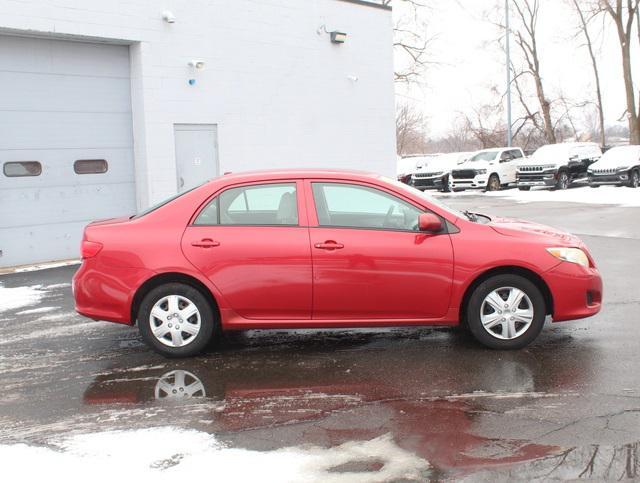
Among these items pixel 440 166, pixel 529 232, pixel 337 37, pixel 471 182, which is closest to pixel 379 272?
pixel 529 232

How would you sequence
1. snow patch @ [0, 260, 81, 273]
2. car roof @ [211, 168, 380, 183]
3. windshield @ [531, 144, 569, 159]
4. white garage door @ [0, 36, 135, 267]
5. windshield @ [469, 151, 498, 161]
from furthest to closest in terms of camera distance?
windshield @ [469, 151, 498, 161] → windshield @ [531, 144, 569, 159] → white garage door @ [0, 36, 135, 267] → snow patch @ [0, 260, 81, 273] → car roof @ [211, 168, 380, 183]

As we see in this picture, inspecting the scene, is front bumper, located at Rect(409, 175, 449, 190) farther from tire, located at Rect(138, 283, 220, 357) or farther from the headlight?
tire, located at Rect(138, 283, 220, 357)

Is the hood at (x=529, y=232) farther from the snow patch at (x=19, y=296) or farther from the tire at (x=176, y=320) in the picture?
the snow patch at (x=19, y=296)

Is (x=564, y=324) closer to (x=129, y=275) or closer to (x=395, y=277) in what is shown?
(x=395, y=277)

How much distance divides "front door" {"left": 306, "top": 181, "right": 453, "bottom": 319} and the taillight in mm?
1811

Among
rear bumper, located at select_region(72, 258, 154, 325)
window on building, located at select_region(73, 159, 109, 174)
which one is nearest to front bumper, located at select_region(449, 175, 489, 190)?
window on building, located at select_region(73, 159, 109, 174)

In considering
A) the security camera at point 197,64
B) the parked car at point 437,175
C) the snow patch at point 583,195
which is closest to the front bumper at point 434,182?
the parked car at point 437,175

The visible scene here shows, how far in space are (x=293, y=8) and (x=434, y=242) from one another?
1090 cm

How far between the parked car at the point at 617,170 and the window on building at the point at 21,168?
22.3 metres

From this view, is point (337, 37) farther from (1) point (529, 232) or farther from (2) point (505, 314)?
(2) point (505, 314)

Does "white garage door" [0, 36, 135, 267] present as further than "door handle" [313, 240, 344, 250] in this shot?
Yes

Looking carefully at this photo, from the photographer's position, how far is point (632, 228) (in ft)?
51.3

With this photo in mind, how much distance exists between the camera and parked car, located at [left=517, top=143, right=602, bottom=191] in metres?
29.5

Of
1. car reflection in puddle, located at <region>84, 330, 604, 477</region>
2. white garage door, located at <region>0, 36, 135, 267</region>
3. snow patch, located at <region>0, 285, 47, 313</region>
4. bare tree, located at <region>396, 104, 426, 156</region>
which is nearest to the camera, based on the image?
car reflection in puddle, located at <region>84, 330, 604, 477</region>
